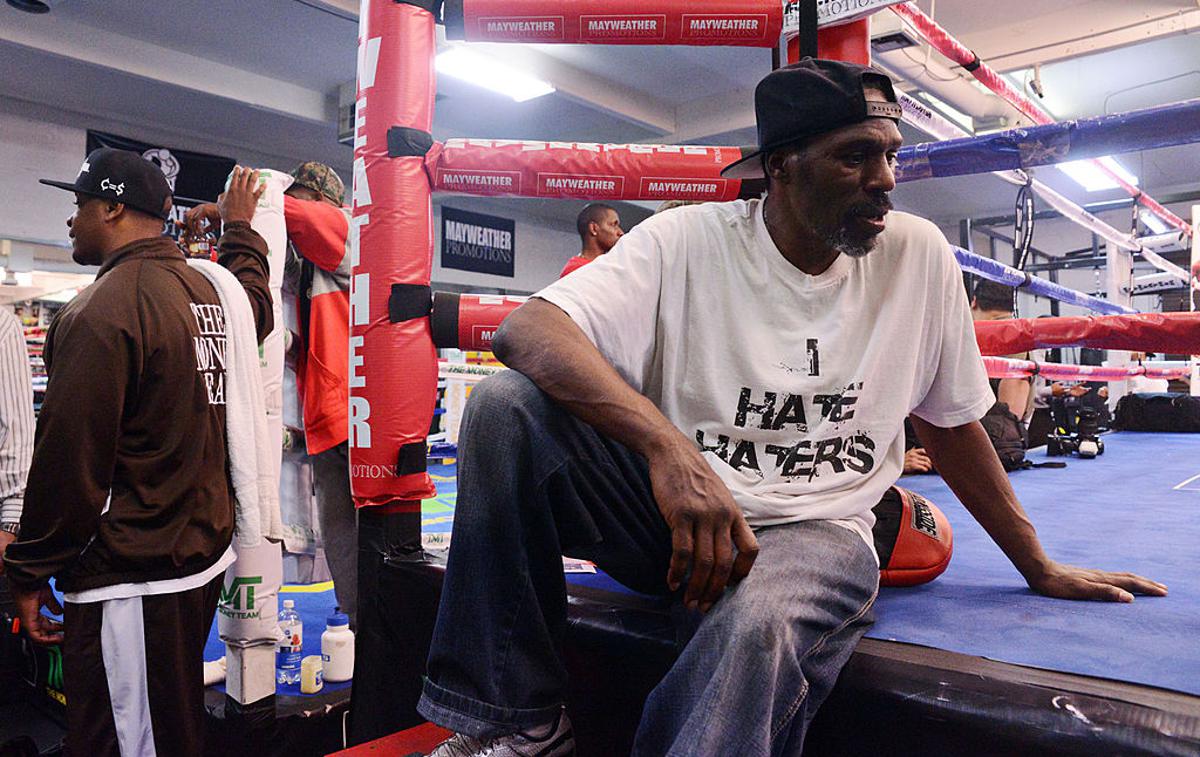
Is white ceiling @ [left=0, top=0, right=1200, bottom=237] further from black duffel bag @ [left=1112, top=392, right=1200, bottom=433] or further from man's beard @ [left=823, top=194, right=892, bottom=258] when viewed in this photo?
man's beard @ [left=823, top=194, right=892, bottom=258]

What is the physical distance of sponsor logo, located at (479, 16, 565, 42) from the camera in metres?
1.60

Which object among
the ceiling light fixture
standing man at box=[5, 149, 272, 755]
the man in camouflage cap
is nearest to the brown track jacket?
standing man at box=[5, 149, 272, 755]

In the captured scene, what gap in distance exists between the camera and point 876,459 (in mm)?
1120

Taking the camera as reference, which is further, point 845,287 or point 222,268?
point 222,268

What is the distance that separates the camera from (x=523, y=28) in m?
1.62

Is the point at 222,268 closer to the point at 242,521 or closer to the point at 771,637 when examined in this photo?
the point at 242,521

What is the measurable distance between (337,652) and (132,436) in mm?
966

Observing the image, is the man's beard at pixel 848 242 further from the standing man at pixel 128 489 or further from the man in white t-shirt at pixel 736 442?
the standing man at pixel 128 489

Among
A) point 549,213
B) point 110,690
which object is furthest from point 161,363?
point 549,213

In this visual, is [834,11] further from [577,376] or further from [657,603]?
[657,603]

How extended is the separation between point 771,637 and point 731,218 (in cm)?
66

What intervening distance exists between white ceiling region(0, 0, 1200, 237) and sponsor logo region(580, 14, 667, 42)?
4941mm

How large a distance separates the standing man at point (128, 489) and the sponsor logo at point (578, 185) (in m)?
0.81

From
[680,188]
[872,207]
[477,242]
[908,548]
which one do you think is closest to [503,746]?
[908,548]
